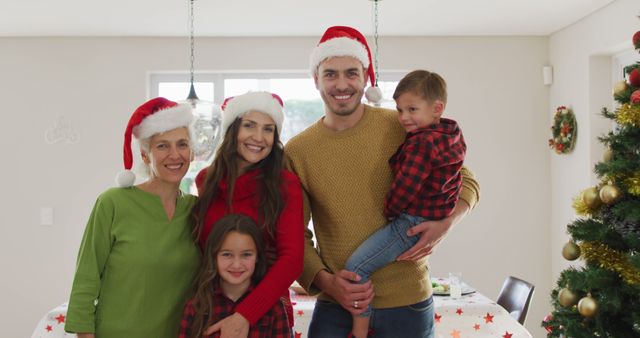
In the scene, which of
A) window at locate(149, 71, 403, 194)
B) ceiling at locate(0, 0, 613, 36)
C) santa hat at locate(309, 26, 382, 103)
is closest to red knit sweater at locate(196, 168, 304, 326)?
santa hat at locate(309, 26, 382, 103)

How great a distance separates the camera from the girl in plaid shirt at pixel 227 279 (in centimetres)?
182

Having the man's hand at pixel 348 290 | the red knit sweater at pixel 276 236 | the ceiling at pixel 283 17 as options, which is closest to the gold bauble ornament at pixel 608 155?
the man's hand at pixel 348 290

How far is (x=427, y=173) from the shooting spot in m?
1.90

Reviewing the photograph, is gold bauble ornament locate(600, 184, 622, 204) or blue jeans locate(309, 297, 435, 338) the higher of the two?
gold bauble ornament locate(600, 184, 622, 204)

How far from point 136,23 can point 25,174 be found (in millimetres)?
1529

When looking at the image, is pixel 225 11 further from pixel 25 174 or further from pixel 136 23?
pixel 25 174

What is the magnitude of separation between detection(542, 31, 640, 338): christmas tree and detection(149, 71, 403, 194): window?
355 cm

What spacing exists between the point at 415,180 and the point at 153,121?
2.62 feet

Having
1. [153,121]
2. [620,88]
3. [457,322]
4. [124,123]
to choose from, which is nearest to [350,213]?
[153,121]

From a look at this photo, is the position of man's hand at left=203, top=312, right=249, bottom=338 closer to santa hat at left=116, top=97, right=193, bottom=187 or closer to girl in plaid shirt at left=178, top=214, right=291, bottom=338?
girl in plaid shirt at left=178, top=214, right=291, bottom=338

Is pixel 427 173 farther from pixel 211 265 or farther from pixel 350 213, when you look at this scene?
pixel 211 265

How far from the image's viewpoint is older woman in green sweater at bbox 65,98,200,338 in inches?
71.4

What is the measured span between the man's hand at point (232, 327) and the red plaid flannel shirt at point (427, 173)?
0.53 meters

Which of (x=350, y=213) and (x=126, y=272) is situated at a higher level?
(x=350, y=213)
